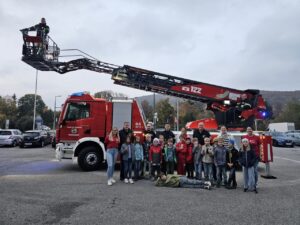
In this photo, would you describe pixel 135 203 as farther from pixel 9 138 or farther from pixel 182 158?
pixel 9 138

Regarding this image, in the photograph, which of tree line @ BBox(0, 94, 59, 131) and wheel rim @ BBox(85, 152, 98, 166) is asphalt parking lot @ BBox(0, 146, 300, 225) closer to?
wheel rim @ BBox(85, 152, 98, 166)

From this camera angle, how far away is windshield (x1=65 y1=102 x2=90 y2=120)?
10977mm

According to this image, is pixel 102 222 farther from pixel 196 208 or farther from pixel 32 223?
pixel 196 208

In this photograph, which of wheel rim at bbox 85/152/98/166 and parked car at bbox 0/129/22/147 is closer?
wheel rim at bbox 85/152/98/166

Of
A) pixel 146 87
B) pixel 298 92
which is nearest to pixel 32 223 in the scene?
pixel 146 87

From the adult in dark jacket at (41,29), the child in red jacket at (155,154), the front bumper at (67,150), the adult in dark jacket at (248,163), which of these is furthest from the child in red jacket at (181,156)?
the adult in dark jacket at (41,29)

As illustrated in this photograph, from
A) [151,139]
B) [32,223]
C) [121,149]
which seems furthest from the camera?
[151,139]

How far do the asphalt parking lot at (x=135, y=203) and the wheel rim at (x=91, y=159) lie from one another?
1.69 meters

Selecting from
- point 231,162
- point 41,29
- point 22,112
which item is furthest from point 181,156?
point 22,112

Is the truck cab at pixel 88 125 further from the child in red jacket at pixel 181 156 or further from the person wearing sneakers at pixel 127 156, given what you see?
the child in red jacket at pixel 181 156

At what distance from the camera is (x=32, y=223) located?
15.5ft

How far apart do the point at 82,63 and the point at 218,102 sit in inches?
265

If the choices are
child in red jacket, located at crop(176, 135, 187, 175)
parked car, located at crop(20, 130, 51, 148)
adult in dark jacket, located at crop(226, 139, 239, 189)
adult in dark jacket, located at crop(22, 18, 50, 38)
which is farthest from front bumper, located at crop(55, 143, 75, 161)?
parked car, located at crop(20, 130, 51, 148)

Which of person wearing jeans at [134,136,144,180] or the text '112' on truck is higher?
the text '112' on truck
